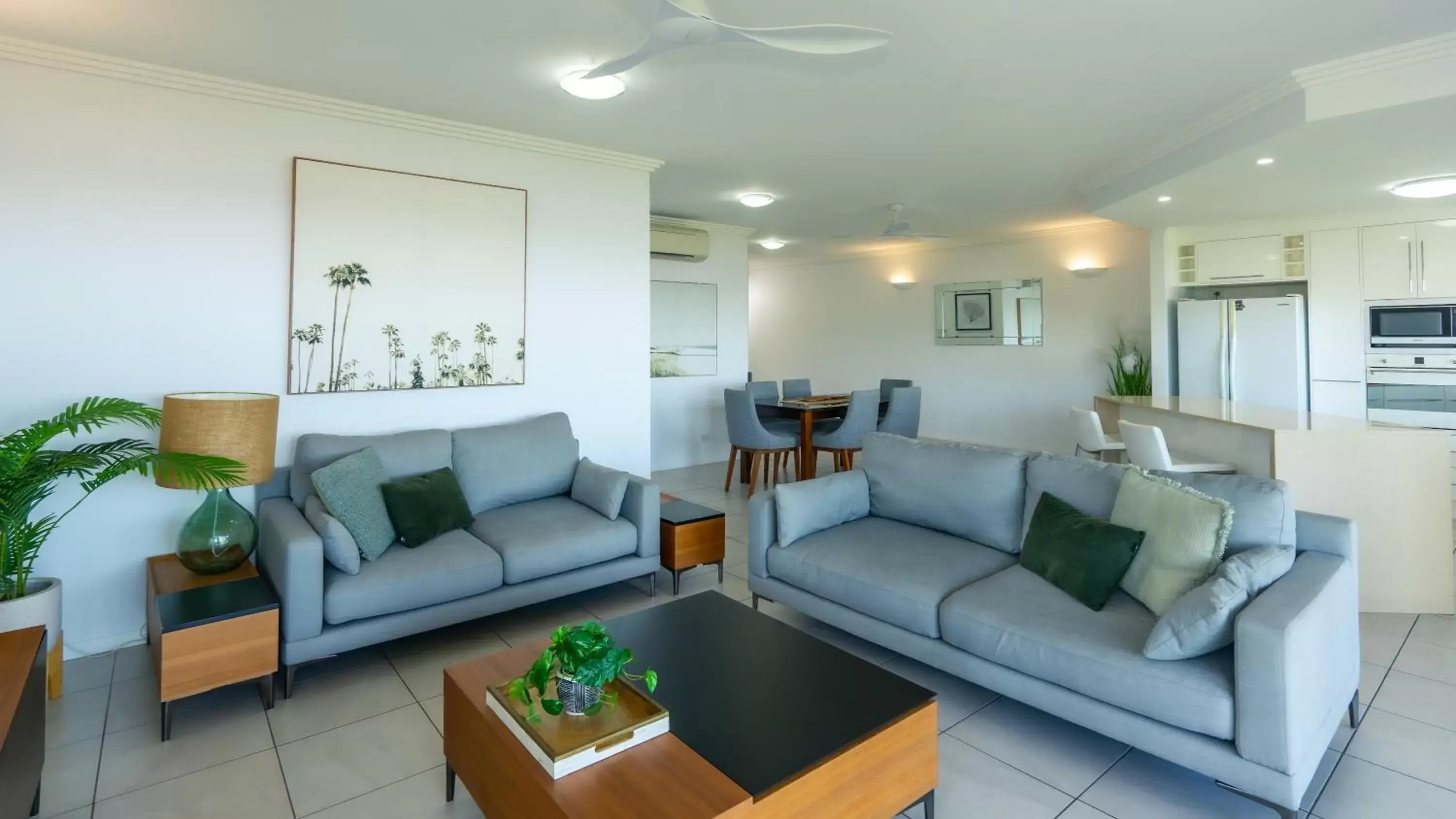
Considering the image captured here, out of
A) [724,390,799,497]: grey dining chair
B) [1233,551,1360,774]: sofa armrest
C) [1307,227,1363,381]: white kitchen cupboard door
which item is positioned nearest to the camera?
[1233,551,1360,774]: sofa armrest

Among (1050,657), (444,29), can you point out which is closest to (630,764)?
(1050,657)

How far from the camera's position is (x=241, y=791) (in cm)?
Answer: 197

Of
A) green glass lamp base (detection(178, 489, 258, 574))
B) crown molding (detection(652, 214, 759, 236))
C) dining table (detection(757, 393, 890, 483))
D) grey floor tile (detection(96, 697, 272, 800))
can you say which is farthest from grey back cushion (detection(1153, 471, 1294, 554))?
crown molding (detection(652, 214, 759, 236))

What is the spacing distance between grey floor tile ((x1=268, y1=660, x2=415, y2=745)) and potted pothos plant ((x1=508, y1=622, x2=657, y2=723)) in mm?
1136

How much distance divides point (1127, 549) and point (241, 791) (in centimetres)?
277

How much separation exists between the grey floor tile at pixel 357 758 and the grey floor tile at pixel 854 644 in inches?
57.8

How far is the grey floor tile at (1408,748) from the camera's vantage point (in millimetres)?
1994

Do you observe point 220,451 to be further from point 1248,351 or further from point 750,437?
point 1248,351

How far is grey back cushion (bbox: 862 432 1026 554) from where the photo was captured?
9.28 feet

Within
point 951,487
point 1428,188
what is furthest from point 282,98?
point 1428,188

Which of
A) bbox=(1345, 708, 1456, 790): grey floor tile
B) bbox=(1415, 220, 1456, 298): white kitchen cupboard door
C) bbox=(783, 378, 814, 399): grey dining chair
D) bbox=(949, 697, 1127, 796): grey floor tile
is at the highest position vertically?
bbox=(1415, 220, 1456, 298): white kitchen cupboard door

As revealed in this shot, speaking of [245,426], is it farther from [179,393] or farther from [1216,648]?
[1216,648]

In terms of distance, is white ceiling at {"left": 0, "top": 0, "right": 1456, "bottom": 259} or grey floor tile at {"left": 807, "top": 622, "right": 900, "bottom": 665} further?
grey floor tile at {"left": 807, "top": 622, "right": 900, "bottom": 665}

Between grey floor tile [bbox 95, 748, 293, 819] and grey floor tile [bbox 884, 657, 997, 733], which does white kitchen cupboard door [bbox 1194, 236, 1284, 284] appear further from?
grey floor tile [bbox 95, 748, 293, 819]
